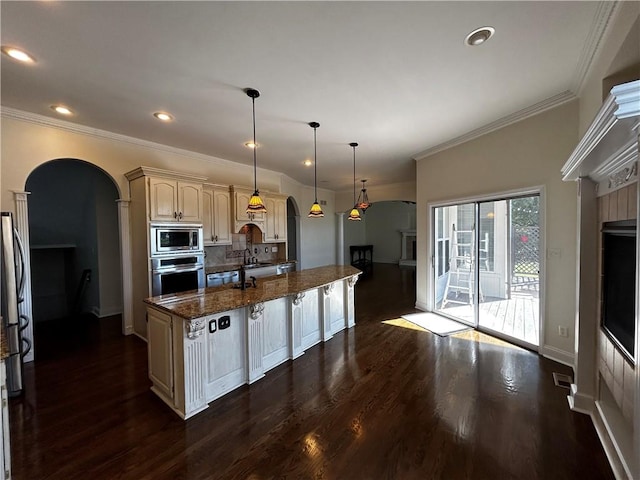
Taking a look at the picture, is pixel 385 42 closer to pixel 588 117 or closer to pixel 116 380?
pixel 588 117

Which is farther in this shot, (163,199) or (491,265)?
(491,265)

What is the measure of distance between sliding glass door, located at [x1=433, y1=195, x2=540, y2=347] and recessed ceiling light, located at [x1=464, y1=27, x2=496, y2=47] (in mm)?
2200

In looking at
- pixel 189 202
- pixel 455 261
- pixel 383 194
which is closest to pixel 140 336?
pixel 189 202

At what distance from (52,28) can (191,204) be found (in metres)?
2.47

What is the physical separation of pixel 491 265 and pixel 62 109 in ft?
19.0

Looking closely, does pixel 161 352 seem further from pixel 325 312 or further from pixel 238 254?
pixel 238 254

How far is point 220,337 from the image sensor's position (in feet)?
8.09

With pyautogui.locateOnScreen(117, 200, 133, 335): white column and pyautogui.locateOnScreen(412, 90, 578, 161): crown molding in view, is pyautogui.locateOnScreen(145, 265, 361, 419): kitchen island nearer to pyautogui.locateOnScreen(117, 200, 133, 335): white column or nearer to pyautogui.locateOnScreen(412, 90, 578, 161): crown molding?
pyautogui.locateOnScreen(117, 200, 133, 335): white column

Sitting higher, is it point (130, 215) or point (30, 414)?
point (130, 215)

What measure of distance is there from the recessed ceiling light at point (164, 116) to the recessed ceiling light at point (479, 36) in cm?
309

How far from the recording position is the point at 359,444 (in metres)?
1.92

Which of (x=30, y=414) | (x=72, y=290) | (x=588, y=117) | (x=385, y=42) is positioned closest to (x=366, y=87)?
(x=385, y=42)

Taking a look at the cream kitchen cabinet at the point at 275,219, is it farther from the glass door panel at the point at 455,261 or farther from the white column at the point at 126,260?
the glass door panel at the point at 455,261

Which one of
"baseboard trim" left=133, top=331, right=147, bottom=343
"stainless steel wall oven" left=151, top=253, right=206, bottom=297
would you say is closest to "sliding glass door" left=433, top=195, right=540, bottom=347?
"stainless steel wall oven" left=151, top=253, right=206, bottom=297
